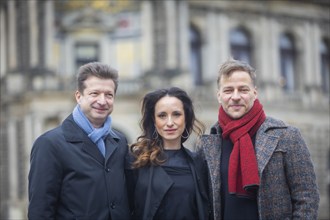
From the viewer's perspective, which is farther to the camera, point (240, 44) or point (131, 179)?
point (240, 44)

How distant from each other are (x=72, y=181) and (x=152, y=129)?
1083 mm

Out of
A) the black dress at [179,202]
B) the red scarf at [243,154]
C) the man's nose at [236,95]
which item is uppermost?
the man's nose at [236,95]

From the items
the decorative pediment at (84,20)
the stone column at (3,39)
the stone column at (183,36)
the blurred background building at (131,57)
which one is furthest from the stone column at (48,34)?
the stone column at (183,36)

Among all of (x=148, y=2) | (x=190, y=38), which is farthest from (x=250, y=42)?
(x=148, y=2)

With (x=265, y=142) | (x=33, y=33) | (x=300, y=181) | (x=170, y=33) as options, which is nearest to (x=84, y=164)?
(x=265, y=142)

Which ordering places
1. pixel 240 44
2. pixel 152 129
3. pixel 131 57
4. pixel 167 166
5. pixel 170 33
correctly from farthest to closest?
pixel 240 44, pixel 131 57, pixel 170 33, pixel 152 129, pixel 167 166

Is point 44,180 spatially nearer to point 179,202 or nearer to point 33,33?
point 179,202

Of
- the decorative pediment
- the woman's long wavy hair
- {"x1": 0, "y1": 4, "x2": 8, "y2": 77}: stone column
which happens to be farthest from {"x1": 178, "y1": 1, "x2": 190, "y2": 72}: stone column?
the woman's long wavy hair

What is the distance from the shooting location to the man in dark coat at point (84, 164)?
6.59m

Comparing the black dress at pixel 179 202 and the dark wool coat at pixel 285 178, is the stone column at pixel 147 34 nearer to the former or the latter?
the black dress at pixel 179 202

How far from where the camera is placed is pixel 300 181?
6.52 m

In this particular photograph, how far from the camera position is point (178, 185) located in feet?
23.1

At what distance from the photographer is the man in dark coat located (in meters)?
6.59

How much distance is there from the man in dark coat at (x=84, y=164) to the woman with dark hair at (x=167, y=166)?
21 centimetres
